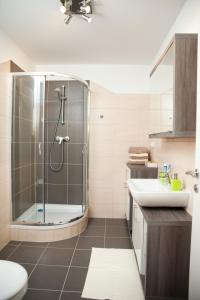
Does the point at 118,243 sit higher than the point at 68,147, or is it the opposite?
the point at 68,147

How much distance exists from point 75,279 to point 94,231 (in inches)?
42.1

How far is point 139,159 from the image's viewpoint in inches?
128

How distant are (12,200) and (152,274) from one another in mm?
1942

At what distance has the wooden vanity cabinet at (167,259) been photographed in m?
1.64

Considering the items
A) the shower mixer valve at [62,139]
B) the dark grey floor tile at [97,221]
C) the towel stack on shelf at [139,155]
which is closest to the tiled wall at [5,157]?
the shower mixer valve at [62,139]

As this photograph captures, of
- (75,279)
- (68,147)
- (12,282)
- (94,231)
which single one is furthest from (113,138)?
(12,282)

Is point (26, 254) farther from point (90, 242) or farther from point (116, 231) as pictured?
point (116, 231)

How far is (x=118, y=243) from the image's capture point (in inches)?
107

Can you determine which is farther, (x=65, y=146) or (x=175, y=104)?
(x=65, y=146)

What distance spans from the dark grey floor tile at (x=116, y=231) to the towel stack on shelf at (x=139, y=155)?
0.97 meters

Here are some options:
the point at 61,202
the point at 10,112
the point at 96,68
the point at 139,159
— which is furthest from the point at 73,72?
the point at 61,202

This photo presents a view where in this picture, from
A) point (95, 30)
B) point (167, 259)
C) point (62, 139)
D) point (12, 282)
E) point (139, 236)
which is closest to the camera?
point (12, 282)

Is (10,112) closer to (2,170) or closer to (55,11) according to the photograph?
(2,170)

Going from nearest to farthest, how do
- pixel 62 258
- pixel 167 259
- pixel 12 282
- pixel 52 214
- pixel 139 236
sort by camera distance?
pixel 12 282, pixel 167 259, pixel 139 236, pixel 62 258, pixel 52 214
